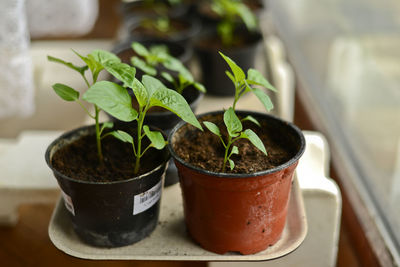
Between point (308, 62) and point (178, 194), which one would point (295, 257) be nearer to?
point (178, 194)

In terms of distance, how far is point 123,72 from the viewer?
0.79m

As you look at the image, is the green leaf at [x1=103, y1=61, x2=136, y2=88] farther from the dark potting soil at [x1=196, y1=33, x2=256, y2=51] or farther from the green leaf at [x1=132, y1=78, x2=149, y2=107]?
the dark potting soil at [x1=196, y1=33, x2=256, y2=51]

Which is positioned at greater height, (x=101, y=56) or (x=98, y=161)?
(x=101, y=56)

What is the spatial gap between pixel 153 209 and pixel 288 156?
0.90 ft

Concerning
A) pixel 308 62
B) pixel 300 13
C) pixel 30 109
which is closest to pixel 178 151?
pixel 30 109

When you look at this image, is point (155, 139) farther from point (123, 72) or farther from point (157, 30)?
point (157, 30)

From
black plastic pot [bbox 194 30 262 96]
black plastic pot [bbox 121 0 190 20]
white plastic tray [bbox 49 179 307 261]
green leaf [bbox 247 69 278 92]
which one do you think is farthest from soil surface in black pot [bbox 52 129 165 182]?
black plastic pot [bbox 121 0 190 20]

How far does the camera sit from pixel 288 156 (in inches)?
35.0

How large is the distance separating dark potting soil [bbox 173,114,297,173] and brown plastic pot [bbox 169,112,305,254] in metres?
0.02

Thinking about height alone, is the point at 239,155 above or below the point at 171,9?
above

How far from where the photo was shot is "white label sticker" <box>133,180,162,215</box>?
87 centimetres

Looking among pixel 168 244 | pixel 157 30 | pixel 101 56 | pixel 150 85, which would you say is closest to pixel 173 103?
pixel 150 85

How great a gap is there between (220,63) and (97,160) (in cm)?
68

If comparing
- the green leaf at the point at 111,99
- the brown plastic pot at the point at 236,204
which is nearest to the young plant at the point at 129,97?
the green leaf at the point at 111,99
